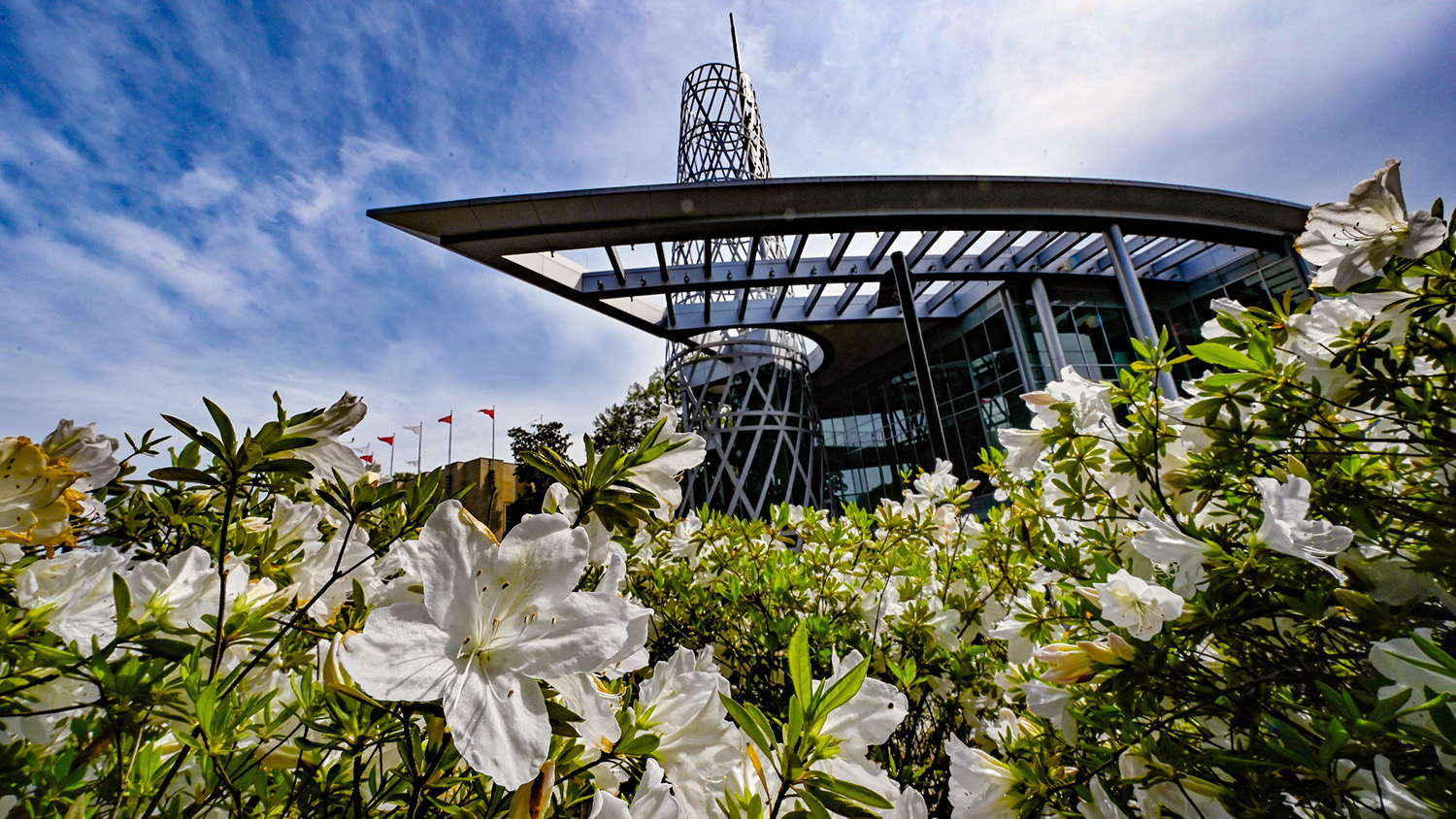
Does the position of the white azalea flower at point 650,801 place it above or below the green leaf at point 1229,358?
below

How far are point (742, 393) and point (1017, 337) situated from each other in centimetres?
680

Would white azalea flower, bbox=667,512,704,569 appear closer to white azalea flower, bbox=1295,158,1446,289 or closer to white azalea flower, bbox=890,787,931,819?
white azalea flower, bbox=890,787,931,819

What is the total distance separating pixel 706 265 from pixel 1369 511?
9844 mm

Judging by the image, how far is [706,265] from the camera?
10.4m

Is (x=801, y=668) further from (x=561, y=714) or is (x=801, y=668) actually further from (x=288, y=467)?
(x=288, y=467)

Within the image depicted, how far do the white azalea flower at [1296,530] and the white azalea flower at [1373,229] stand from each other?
41 cm

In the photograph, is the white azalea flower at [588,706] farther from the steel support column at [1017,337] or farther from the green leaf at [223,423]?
the steel support column at [1017,337]

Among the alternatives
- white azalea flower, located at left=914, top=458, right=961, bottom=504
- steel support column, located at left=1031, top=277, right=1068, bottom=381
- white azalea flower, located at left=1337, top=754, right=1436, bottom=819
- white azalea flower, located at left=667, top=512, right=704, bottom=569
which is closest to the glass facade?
steel support column, located at left=1031, top=277, right=1068, bottom=381

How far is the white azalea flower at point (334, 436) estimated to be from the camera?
2.69 feet


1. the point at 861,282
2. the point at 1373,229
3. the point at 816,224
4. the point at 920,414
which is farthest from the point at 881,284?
the point at 1373,229

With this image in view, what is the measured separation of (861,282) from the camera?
11117mm

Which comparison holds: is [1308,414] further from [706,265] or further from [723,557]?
[706,265]

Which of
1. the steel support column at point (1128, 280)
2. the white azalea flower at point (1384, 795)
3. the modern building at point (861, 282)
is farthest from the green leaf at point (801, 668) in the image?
the steel support column at point (1128, 280)

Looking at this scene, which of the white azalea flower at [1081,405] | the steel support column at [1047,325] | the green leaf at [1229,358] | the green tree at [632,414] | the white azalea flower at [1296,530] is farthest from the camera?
the green tree at [632,414]
